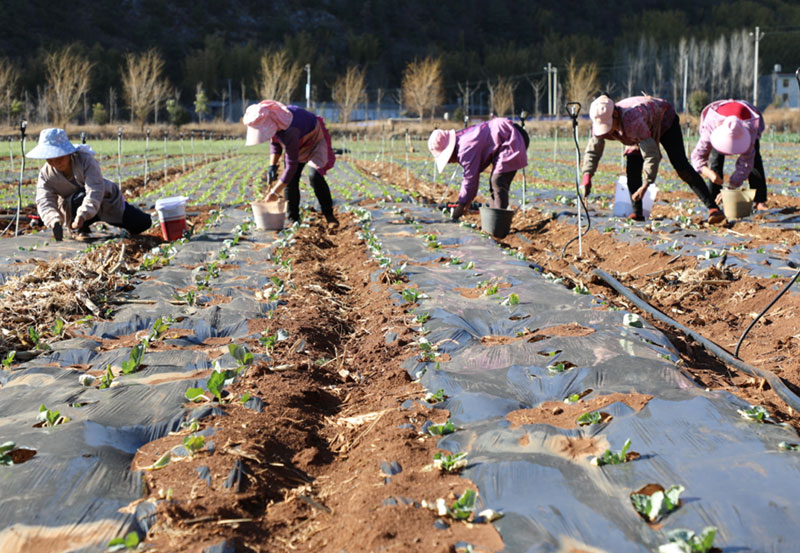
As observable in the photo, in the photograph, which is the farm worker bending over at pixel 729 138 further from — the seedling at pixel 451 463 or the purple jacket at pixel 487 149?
the seedling at pixel 451 463

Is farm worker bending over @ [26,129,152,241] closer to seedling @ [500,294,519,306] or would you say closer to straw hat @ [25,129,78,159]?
straw hat @ [25,129,78,159]

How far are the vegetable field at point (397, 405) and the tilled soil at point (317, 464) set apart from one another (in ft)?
0.04

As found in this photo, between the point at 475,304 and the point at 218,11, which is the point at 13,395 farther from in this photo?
the point at 218,11

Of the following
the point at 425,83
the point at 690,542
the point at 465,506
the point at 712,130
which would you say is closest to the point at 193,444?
the point at 465,506

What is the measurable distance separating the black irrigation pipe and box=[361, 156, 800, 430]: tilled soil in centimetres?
5

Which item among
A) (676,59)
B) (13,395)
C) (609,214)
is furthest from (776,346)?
(676,59)

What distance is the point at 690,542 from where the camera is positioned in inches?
84.1

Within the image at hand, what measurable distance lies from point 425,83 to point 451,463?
6608cm

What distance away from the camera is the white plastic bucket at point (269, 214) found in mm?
9234

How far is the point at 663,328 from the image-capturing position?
5.13 metres

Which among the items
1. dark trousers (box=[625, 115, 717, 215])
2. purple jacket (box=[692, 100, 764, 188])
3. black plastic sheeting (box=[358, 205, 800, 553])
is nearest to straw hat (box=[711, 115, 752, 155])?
purple jacket (box=[692, 100, 764, 188])

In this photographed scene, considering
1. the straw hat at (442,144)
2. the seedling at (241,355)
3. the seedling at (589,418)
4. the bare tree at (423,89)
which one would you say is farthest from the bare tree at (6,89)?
the seedling at (589,418)

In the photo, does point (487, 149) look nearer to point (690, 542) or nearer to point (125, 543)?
point (690, 542)

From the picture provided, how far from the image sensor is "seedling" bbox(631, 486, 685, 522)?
2.33m
